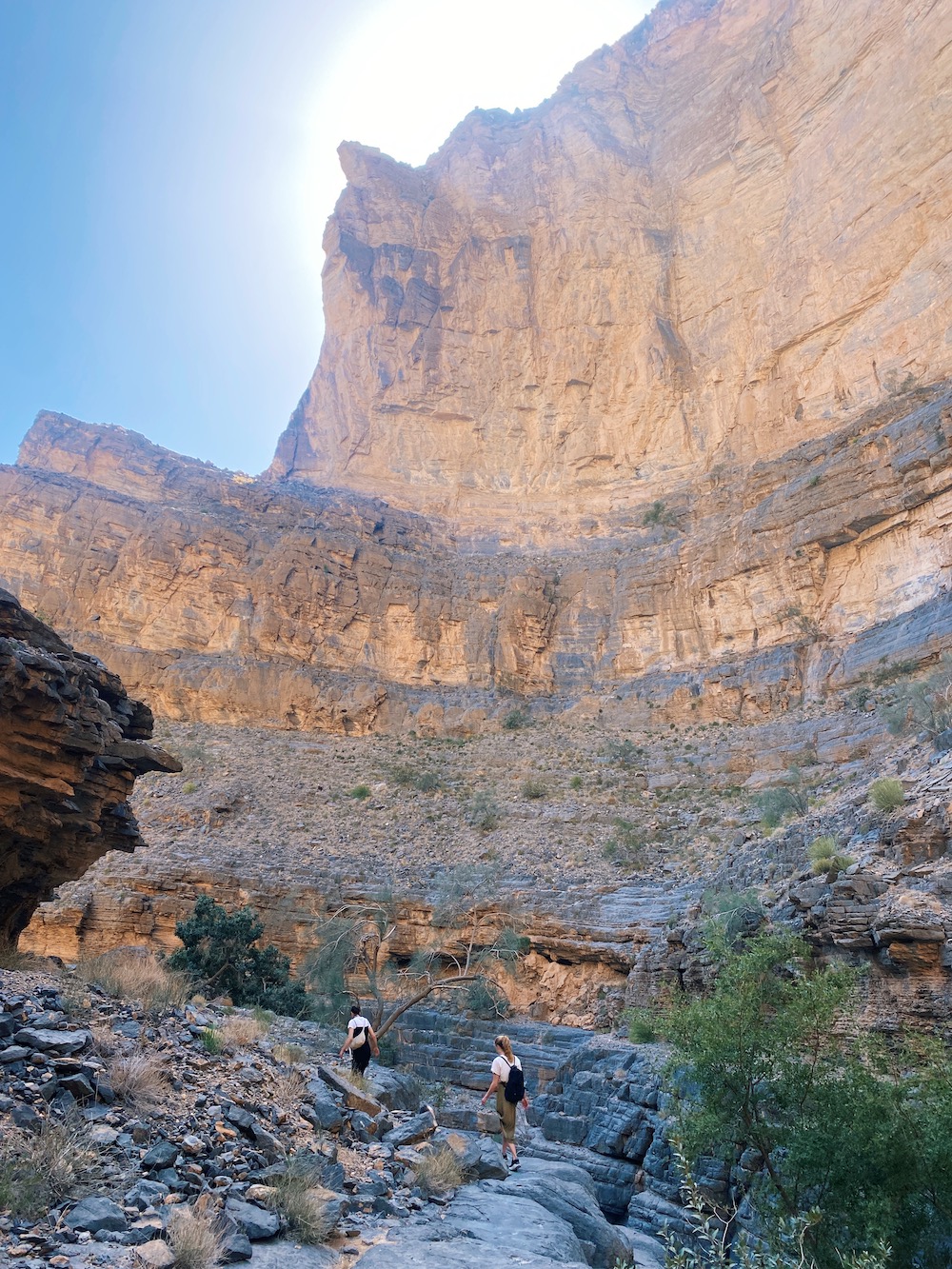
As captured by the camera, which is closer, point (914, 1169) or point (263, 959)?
point (914, 1169)

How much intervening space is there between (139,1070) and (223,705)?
33287 millimetres

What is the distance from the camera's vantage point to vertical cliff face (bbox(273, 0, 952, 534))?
38781 millimetres

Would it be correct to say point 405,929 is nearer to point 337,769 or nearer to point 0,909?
point 337,769

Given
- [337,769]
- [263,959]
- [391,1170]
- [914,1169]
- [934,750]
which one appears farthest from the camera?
[337,769]

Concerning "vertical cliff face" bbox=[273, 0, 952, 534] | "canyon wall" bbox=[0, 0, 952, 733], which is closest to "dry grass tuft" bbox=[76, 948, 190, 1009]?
"canyon wall" bbox=[0, 0, 952, 733]

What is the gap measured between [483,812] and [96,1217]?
2480 centimetres

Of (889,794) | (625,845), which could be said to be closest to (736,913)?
(889,794)

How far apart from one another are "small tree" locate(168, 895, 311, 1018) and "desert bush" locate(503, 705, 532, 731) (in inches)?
772

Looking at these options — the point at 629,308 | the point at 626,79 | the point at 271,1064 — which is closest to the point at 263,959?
the point at 271,1064

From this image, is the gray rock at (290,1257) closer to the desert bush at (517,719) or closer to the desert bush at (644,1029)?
the desert bush at (644,1029)

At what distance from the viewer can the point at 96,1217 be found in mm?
4270

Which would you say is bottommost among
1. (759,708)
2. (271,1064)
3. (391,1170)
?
(391,1170)

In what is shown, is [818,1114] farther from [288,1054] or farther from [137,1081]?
[137,1081]

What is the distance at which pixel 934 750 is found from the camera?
15383mm
